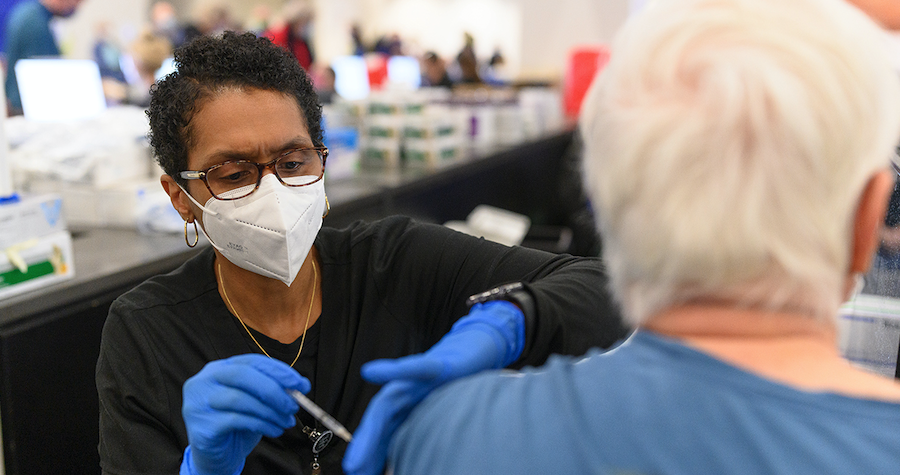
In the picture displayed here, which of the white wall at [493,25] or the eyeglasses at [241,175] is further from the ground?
the white wall at [493,25]

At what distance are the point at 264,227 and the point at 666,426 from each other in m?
0.86

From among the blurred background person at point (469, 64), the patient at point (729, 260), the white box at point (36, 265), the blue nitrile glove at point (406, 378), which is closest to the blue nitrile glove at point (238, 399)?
the blue nitrile glove at point (406, 378)

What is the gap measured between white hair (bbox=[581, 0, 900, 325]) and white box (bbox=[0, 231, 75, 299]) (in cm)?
154

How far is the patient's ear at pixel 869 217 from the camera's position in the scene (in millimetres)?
596

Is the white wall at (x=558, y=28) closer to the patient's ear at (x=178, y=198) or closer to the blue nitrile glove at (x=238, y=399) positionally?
the patient's ear at (x=178, y=198)

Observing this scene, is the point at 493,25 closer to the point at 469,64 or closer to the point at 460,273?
the point at 469,64

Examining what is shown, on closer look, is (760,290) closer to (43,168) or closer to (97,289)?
(97,289)

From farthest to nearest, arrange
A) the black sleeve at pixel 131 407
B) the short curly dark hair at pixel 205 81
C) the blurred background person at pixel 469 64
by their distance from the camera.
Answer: the blurred background person at pixel 469 64 → the short curly dark hair at pixel 205 81 → the black sleeve at pixel 131 407

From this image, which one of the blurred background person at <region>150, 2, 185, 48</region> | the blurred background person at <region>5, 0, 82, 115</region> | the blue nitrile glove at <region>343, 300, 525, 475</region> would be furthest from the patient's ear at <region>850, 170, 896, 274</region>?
the blurred background person at <region>150, 2, 185, 48</region>

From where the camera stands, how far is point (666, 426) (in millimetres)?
554

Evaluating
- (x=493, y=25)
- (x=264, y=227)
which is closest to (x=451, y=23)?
(x=493, y=25)

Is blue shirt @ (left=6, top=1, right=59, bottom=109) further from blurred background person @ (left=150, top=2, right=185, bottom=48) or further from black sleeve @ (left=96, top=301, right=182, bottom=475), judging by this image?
blurred background person @ (left=150, top=2, right=185, bottom=48)

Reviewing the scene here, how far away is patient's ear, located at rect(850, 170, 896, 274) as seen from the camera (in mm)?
596

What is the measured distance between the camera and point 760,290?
0.59 m
